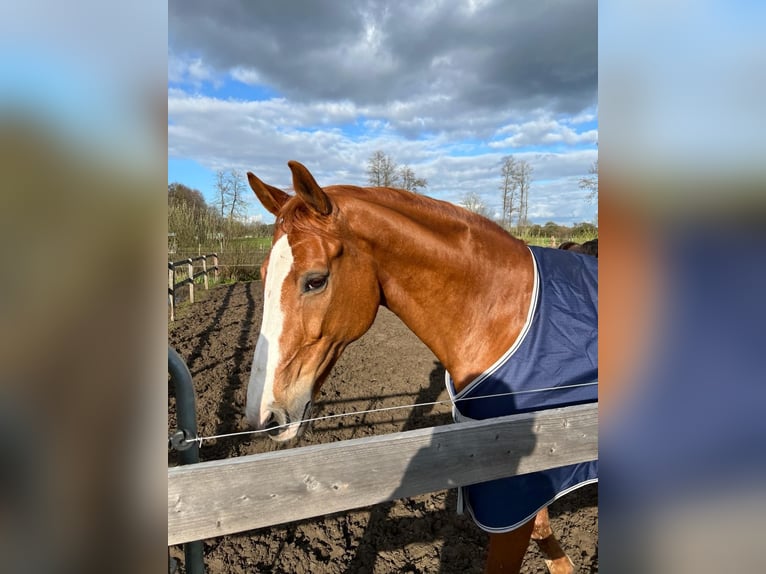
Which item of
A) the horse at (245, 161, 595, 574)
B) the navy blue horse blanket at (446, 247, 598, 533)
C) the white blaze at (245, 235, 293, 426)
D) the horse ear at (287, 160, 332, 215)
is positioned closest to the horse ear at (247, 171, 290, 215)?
the horse at (245, 161, 595, 574)

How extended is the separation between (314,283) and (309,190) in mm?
378

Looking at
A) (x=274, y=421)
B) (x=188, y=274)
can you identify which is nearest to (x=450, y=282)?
(x=274, y=421)

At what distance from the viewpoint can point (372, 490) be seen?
4.00 ft

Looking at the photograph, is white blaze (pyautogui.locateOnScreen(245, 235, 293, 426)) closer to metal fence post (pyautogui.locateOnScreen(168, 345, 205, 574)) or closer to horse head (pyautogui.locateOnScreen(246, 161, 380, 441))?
horse head (pyautogui.locateOnScreen(246, 161, 380, 441))

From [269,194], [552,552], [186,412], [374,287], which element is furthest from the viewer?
[552,552]

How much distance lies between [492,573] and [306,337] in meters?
1.40

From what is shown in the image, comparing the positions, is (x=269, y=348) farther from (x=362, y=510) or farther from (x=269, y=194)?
(x=362, y=510)

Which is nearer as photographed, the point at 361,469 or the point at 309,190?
the point at 361,469

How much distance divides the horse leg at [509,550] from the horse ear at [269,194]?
72.6 inches

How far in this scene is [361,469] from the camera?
1.20m

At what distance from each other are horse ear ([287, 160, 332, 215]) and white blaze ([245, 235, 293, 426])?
0.71ft
